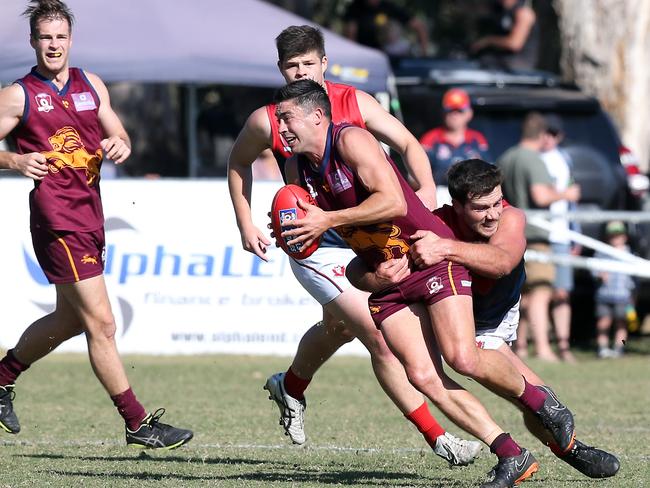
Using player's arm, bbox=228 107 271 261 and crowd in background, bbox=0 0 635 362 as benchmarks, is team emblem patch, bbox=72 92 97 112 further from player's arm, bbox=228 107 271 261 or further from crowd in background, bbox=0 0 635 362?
crowd in background, bbox=0 0 635 362

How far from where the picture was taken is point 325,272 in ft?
22.2

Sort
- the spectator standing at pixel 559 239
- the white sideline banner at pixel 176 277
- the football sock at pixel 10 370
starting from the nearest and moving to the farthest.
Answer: the football sock at pixel 10 370 < the white sideline banner at pixel 176 277 < the spectator standing at pixel 559 239

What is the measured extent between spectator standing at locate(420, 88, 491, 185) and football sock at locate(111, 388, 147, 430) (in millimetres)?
5662

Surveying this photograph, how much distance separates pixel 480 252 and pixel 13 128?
8.63 feet

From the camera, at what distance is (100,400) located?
31.7ft

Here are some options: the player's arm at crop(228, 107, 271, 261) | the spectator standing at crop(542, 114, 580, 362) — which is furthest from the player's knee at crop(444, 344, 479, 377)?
the spectator standing at crop(542, 114, 580, 362)

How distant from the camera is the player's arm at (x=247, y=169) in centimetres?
676

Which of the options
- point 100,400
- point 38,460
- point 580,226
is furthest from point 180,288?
point 38,460

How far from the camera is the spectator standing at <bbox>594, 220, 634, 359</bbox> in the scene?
1297 centimetres

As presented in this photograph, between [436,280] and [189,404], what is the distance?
3865 mm

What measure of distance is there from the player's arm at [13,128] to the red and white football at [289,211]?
157 cm

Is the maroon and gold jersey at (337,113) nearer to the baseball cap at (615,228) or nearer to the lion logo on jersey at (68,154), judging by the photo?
the lion logo on jersey at (68,154)

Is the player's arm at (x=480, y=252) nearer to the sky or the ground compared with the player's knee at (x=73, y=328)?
nearer to the sky

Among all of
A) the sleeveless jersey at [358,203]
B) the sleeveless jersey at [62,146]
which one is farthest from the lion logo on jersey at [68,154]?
the sleeveless jersey at [358,203]
